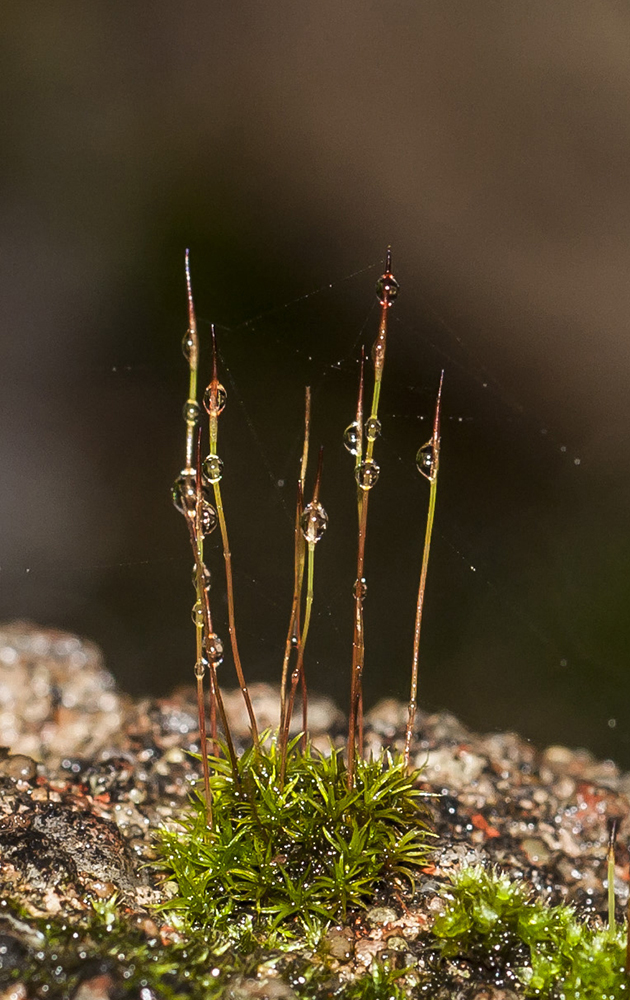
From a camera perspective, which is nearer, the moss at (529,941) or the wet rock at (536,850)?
the moss at (529,941)

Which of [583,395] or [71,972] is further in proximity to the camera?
[583,395]

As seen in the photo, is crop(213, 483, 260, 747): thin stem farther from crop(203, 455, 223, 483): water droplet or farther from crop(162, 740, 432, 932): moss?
crop(162, 740, 432, 932): moss

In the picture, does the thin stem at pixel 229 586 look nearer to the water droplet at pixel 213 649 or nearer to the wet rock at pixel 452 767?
the water droplet at pixel 213 649

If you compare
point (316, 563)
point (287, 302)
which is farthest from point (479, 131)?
point (316, 563)

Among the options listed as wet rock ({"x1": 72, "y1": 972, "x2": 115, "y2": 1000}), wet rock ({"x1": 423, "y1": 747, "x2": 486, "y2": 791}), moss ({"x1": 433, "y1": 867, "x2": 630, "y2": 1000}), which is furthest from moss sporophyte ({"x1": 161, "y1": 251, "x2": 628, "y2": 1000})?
wet rock ({"x1": 423, "y1": 747, "x2": 486, "y2": 791})

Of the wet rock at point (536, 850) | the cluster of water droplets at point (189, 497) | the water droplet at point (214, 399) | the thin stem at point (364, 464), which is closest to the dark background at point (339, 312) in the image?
the wet rock at point (536, 850)

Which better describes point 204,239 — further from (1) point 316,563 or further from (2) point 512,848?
(2) point 512,848

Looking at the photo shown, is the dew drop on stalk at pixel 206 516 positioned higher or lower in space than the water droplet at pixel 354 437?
lower

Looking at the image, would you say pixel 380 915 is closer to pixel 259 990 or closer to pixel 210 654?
pixel 259 990
